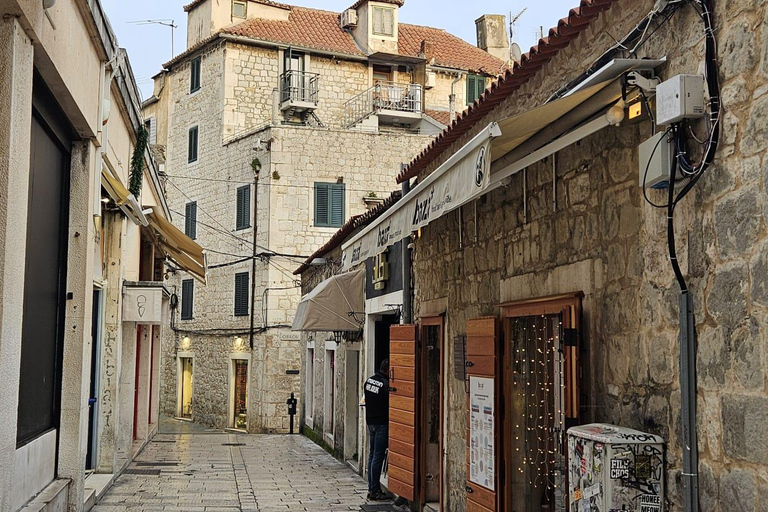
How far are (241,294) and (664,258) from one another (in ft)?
76.9

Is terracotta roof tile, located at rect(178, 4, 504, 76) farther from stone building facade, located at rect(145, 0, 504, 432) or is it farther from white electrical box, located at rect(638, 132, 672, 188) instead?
white electrical box, located at rect(638, 132, 672, 188)

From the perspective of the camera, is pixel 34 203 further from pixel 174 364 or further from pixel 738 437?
pixel 174 364

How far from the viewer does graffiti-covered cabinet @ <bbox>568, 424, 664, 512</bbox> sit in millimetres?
4480

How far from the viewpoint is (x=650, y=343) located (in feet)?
15.9

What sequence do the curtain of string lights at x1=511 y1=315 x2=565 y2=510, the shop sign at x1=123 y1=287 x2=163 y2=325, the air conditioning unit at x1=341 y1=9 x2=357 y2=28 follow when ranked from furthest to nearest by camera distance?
the air conditioning unit at x1=341 y1=9 x2=357 y2=28
the shop sign at x1=123 y1=287 x2=163 y2=325
the curtain of string lights at x1=511 y1=315 x2=565 y2=510

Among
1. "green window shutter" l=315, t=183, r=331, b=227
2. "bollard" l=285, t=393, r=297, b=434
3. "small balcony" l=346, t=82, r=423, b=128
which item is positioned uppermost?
"small balcony" l=346, t=82, r=423, b=128

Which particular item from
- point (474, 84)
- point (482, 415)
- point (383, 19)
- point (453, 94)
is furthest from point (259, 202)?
point (482, 415)

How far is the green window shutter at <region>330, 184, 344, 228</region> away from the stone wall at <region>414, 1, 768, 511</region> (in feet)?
62.4

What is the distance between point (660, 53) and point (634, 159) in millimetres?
643

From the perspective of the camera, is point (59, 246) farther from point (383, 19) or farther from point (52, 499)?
point (383, 19)

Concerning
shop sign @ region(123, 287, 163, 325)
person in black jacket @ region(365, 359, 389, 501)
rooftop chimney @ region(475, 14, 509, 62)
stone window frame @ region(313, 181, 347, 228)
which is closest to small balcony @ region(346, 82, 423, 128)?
stone window frame @ region(313, 181, 347, 228)

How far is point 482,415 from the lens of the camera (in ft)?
24.8

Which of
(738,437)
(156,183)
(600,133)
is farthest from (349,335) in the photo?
(738,437)

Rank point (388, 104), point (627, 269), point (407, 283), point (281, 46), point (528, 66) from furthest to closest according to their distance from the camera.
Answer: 1. point (388, 104)
2. point (281, 46)
3. point (407, 283)
4. point (528, 66)
5. point (627, 269)
